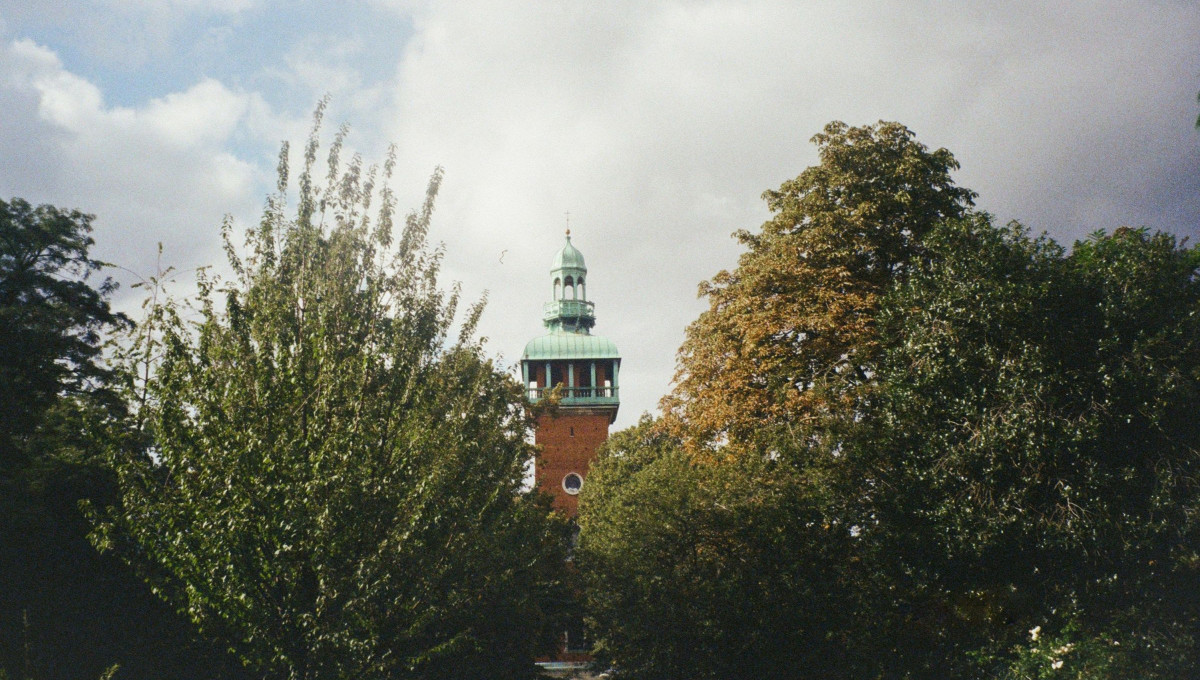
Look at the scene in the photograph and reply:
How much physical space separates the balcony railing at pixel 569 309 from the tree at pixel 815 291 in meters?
40.1

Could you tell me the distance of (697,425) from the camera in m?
23.5

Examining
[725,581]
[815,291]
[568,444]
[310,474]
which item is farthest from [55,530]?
[568,444]

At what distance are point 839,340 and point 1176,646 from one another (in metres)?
8.96

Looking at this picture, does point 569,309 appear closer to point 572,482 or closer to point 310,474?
point 572,482

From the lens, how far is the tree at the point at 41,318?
2095 centimetres

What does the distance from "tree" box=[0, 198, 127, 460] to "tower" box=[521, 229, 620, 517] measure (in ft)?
122

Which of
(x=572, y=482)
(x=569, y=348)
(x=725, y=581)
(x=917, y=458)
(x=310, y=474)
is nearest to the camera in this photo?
(x=310, y=474)

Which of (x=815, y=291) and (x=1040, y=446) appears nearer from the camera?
(x=1040, y=446)

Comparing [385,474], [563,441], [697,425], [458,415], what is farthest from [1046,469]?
[563,441]

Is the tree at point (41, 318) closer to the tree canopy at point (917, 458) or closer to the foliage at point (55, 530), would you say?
the foliage at point (55, 530)

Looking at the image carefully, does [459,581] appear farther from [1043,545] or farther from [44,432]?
[44,432]

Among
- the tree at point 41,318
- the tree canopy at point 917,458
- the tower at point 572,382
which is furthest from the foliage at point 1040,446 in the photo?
the tower at point 572,382

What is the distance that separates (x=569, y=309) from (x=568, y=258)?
3567 millimetres

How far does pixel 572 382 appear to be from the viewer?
62.8 meters
